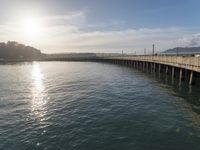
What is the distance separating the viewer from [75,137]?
1243 centimetres

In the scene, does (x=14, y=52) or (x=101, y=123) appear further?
(x=14, y=52)

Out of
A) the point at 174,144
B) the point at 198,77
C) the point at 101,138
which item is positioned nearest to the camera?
the point at 174,144

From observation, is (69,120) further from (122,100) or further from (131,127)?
(122,100)

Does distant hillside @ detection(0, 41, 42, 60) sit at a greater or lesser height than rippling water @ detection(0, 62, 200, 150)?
greater

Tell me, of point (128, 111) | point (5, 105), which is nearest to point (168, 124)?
point (128, 111)

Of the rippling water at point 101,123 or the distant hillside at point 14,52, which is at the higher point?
the distant hillside at point 14,52

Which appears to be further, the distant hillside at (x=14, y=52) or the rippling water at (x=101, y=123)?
the distant hillside at (x=14, y=52)

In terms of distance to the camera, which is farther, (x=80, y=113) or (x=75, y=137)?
(x=80, y=113)

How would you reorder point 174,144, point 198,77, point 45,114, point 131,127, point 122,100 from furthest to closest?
point 198,77
point 122,100
point 45,114
point 131,127
point 174,144

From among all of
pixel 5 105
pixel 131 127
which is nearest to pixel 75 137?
pixel 131 127

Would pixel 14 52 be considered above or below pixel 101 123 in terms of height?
above

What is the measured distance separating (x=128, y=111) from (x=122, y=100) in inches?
159

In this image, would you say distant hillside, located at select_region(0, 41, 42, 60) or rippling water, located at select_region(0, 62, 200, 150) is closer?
rippling water, located at select_region(0, 62, 200, 150)

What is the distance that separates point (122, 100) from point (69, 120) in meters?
7.99
